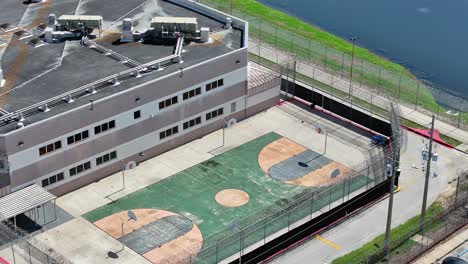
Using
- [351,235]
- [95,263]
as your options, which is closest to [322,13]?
[351,235]

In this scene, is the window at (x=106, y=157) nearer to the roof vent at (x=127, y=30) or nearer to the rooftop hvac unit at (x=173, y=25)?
the roof vent at (x=127, y=30)

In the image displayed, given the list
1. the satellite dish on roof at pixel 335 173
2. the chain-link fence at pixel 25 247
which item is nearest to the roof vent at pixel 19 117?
the chain-link fence at pixel 25 247

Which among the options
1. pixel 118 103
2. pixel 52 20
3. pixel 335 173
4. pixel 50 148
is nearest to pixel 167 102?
pixel 118 103

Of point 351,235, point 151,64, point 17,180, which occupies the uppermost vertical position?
point 151,64

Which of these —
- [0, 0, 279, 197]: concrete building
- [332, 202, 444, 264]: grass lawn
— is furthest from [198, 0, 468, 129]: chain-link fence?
[332, 202, 444, 264]: grass lawn

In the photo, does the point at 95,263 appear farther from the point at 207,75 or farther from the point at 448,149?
the point at 448,149
